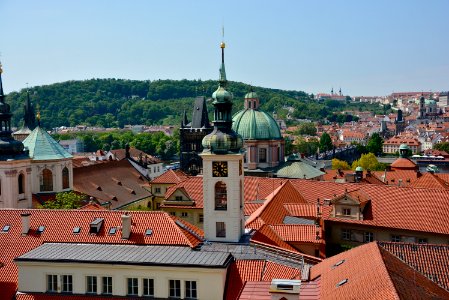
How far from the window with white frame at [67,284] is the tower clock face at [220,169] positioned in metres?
10.6

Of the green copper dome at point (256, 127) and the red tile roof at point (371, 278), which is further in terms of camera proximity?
the green copper dome at point (256, 127)

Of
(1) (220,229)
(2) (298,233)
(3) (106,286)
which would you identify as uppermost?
(1) (220,229)

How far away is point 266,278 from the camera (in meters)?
29.1

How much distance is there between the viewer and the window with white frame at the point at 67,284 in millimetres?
31031

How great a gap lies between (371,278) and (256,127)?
5354cm

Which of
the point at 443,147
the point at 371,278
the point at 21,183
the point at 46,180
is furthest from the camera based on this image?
the point at 443,147

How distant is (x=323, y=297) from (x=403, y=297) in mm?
4320

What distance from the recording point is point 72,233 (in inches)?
1337

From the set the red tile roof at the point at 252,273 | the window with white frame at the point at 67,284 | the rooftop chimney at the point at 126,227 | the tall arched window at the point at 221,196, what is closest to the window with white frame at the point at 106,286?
the window with white frame at the point at 67,284

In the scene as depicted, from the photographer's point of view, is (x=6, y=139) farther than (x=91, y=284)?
Yes

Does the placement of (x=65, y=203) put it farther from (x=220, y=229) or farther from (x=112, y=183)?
(x=220, y=229)

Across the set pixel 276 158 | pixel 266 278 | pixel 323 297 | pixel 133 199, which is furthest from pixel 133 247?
pixel 276 158

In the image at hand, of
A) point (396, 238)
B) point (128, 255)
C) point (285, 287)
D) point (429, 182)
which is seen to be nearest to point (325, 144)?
point (429, 182)

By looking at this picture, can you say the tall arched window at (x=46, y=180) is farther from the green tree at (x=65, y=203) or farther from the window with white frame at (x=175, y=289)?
the window with white frame at (x=175, y=289)
